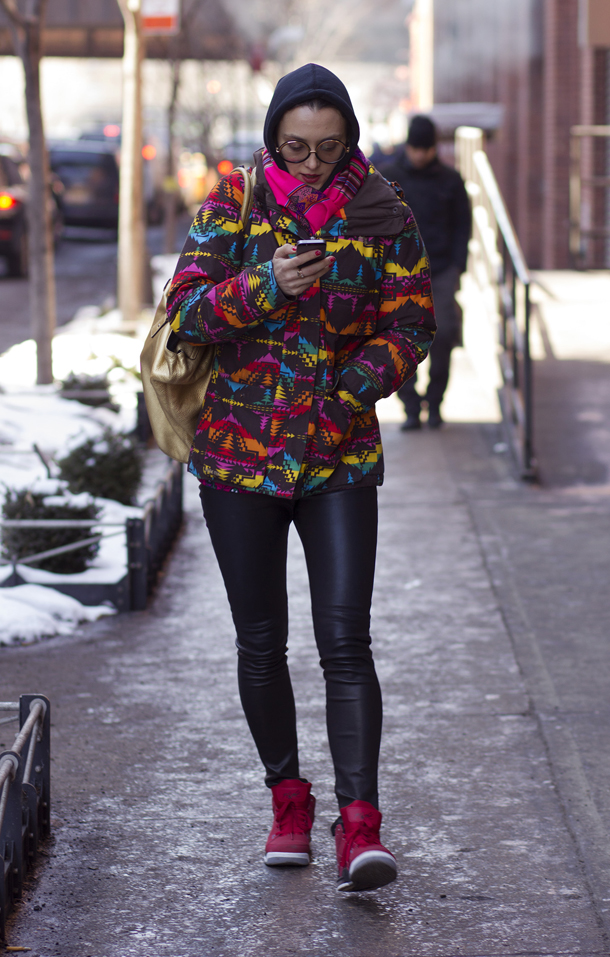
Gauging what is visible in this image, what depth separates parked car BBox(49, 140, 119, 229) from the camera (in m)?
25.6

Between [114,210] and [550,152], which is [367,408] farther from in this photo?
[114,210]

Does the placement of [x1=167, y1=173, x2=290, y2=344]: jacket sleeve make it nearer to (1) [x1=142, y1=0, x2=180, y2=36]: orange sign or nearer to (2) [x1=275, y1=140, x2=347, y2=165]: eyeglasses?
(2) [x1=275, y1=140, x2=347, y2=165]: eyeglasses

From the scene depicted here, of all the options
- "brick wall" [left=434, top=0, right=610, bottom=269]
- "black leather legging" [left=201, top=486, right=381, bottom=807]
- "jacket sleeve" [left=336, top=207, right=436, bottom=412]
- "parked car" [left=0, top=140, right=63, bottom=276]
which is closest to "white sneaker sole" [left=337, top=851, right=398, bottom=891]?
"black leather legging" [left=201, top=486, right=381, bottom=807]

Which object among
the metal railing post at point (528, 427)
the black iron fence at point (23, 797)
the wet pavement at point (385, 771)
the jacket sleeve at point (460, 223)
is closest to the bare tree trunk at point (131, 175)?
the jacket sleeve at point (460, 223)

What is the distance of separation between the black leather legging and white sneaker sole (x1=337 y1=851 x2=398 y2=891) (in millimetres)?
162

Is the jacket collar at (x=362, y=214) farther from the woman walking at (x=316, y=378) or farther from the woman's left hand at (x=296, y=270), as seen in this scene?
the woman's left hand at (x=296, y=270)

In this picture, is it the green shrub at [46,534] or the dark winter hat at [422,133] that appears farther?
the dark winter hat at [422,133]

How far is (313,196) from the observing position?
3080 millimetres

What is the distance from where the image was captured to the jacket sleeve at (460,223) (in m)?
8.46

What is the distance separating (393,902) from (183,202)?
3345 cm

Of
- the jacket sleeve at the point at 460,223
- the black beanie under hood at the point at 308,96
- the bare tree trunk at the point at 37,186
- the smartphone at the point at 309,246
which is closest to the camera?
the smartphone at the point at 309,246

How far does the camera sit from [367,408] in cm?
317

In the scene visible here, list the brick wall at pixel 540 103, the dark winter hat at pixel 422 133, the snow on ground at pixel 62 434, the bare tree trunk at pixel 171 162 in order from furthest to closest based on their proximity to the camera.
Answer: the bare tree trunk at pixel 171 162, the brick wall at pixel 540 103, the dark winter hat at pixel 422 133, the snow on ground at pixel 62 434

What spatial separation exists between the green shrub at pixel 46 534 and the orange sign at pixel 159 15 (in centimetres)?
919
